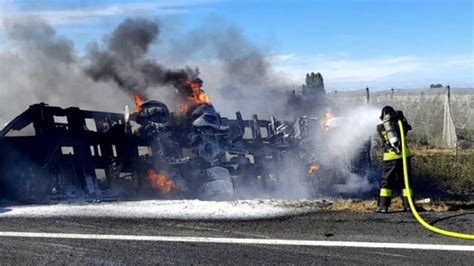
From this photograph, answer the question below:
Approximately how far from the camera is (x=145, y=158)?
475 inches

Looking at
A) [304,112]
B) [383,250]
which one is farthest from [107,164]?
[383,250]

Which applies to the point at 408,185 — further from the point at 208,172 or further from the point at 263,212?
the point at 208,172

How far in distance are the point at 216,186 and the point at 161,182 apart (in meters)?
1.05

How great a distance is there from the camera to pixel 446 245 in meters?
6.62

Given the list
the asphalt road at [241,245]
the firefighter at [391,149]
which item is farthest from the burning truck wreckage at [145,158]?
the firefighter at [391,149]

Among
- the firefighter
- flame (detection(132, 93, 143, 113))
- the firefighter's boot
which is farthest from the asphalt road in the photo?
flame (detection(132, 93, 143, 113))

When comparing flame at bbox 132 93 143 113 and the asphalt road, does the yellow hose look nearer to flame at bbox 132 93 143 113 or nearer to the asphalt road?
the asphalt road

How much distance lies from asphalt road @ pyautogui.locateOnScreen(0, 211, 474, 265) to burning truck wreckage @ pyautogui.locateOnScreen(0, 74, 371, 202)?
9.92 feet

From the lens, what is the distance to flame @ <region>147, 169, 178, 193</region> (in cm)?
1172

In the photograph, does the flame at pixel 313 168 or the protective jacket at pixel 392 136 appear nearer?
the protective jacket at pixel 392 136

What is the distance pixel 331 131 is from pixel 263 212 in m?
5.58

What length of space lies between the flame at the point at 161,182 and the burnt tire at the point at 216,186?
1.79 feet

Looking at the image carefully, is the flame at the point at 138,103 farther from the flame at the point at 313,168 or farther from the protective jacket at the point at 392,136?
the protective jacket at the point at 392,136

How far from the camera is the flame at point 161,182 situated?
38.4 ft
